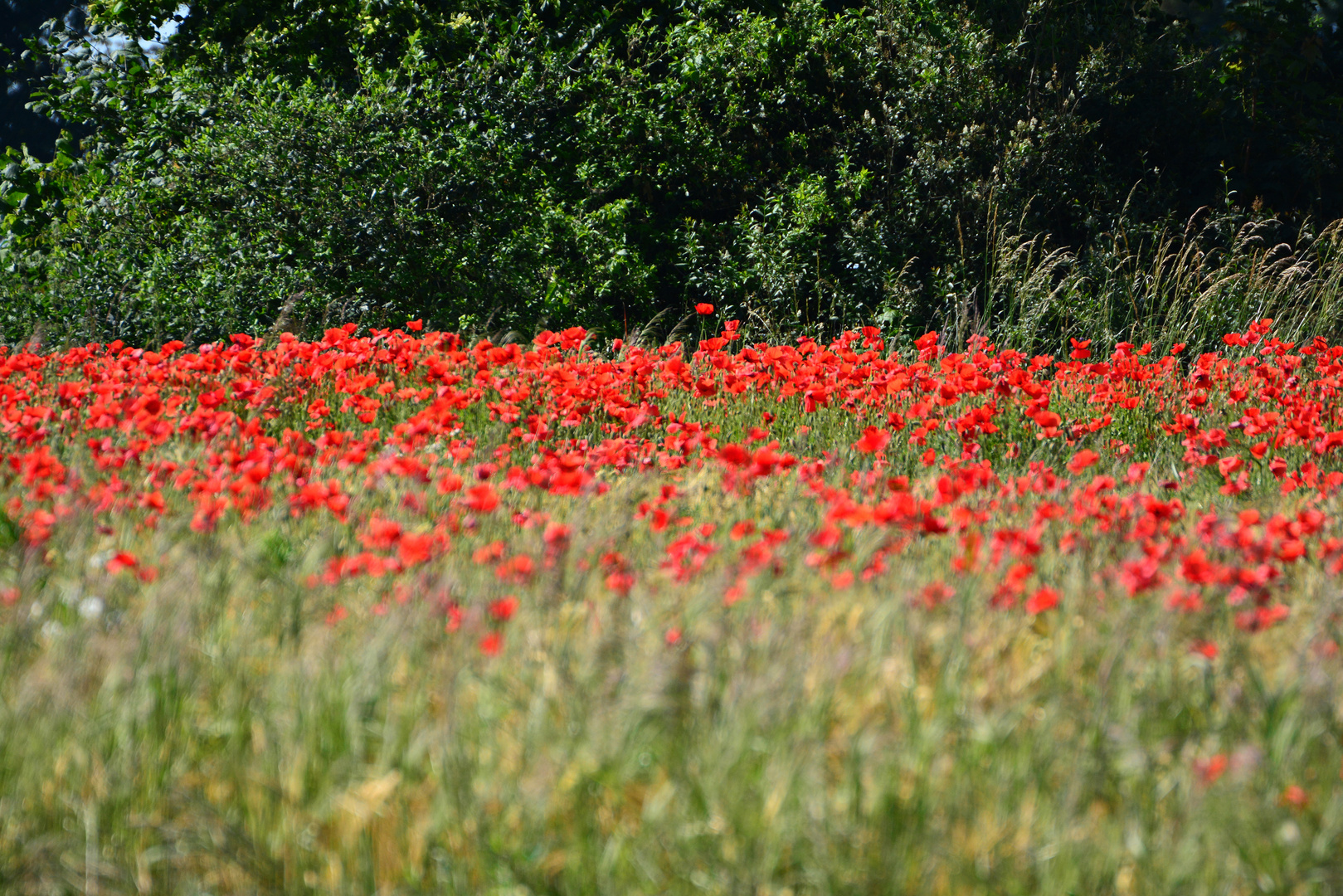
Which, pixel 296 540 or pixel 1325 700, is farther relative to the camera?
pixel 296 540

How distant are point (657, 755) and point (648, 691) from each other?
0.45 ft

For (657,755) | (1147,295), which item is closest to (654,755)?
(657,755)

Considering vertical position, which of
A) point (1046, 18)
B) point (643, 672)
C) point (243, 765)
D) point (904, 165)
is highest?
point (1046, 18)

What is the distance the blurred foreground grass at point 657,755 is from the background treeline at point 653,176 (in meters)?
5.53

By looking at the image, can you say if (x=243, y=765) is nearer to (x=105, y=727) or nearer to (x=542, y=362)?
(x=105, y=727)

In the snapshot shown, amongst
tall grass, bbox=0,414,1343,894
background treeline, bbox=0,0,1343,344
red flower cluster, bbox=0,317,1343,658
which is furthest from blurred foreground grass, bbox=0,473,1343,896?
background treeline, bbox=0,0,1343,344

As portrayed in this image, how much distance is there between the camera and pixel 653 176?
31.2ft

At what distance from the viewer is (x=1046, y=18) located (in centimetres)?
938

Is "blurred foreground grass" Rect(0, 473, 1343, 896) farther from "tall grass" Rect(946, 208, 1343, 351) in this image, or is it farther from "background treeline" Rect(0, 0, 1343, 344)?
"background treeline" Rect(0, 0, 1343, 344)

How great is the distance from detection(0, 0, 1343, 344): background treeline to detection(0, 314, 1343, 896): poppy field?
4740 mm

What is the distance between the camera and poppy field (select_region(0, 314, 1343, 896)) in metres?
1.76

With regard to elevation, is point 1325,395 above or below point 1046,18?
below

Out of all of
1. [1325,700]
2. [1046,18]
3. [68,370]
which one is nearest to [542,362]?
[68,370]

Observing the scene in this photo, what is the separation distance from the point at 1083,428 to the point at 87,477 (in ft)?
11.7
